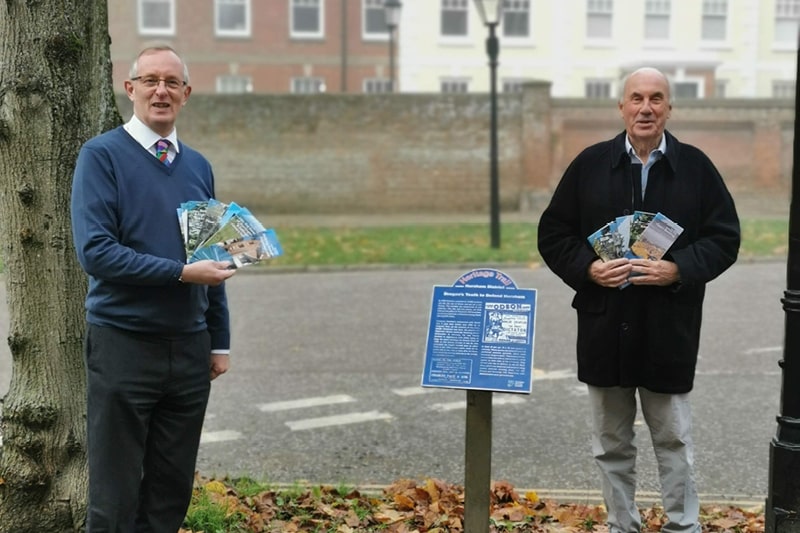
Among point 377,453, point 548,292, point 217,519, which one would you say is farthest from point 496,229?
point 217,519

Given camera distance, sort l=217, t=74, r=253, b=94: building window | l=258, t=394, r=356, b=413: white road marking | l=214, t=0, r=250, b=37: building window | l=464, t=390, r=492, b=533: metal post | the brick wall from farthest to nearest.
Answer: l=217, t=74, r=253, b=94: building window < l=214, t=0, r=250, b=37: building window < the brick wall < l=258, t=394, r=356, b=413: white road marking < l=464, t=390, r=492, b=533: metal post

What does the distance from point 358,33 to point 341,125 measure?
44.4 feet

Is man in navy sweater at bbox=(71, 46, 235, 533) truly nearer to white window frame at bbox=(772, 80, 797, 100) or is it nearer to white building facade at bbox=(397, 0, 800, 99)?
white building facade at bbox=(397, 0, 800, 99)

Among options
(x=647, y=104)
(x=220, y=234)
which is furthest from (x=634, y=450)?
(x=220, y=234)

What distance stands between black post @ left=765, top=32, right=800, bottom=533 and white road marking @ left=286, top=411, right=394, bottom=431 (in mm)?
3387

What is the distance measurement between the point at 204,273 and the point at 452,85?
33.7 m

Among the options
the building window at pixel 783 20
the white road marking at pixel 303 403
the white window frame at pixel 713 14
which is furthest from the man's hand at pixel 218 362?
the building window at pixel 783 20

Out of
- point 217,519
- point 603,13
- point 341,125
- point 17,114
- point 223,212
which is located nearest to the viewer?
point 223,212

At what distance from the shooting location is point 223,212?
3.23m

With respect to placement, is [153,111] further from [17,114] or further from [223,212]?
[17,114]

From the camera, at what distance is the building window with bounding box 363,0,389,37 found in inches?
1458

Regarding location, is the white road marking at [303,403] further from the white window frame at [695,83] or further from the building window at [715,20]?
the building window at [715,20]

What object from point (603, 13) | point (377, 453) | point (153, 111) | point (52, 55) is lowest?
point (377, 453)

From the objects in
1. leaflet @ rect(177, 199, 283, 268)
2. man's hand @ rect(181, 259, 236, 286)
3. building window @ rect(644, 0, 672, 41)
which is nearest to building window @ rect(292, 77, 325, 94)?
building window @ rect(644, 0, 672, 41)
